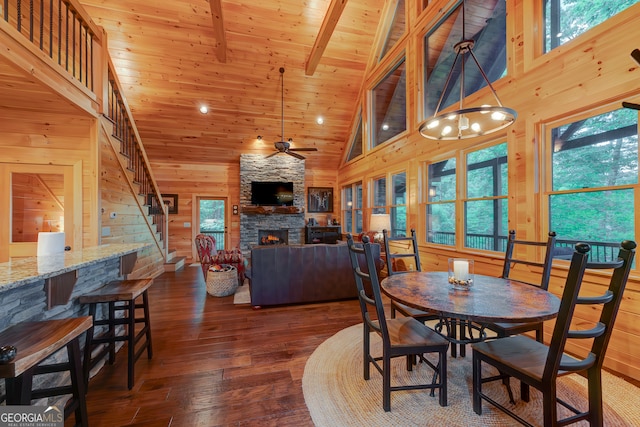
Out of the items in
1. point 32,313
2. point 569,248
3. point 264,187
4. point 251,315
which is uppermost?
point 264,187

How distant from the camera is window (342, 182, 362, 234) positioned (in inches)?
279

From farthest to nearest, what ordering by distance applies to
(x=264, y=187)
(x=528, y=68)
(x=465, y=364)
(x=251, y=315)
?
1. (x=264, y=187)
2. (x=251, y=315)
3. (x=528, y=68)
4. (x=465, y=364)

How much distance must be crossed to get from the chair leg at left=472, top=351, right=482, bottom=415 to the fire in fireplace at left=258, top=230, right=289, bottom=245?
6.16 meters

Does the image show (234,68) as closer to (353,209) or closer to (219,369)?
(353,209)

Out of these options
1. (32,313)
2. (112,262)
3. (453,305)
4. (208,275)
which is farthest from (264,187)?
(453,305)

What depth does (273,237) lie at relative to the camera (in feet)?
24.3

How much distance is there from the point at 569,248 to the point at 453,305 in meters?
1.87

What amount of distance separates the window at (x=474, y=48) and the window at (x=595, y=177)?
1202 mm

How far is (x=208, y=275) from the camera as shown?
4.12 metres

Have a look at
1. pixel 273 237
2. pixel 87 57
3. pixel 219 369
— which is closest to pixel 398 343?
pixel 219 369

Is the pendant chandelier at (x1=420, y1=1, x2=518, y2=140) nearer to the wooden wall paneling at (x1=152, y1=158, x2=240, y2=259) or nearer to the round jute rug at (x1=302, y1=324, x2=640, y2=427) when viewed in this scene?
the round jute rug at (x1=302, y1=324, x2=640, y2=427)

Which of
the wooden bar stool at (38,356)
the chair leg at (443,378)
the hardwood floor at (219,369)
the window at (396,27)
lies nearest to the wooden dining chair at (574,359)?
the chair leg at (443,378)

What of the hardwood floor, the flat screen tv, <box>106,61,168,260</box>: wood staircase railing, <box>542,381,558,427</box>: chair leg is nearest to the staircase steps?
<box>106,61,168,260</box>: wood staircase railing

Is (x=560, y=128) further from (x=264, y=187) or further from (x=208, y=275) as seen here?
(x=264, y=187)
